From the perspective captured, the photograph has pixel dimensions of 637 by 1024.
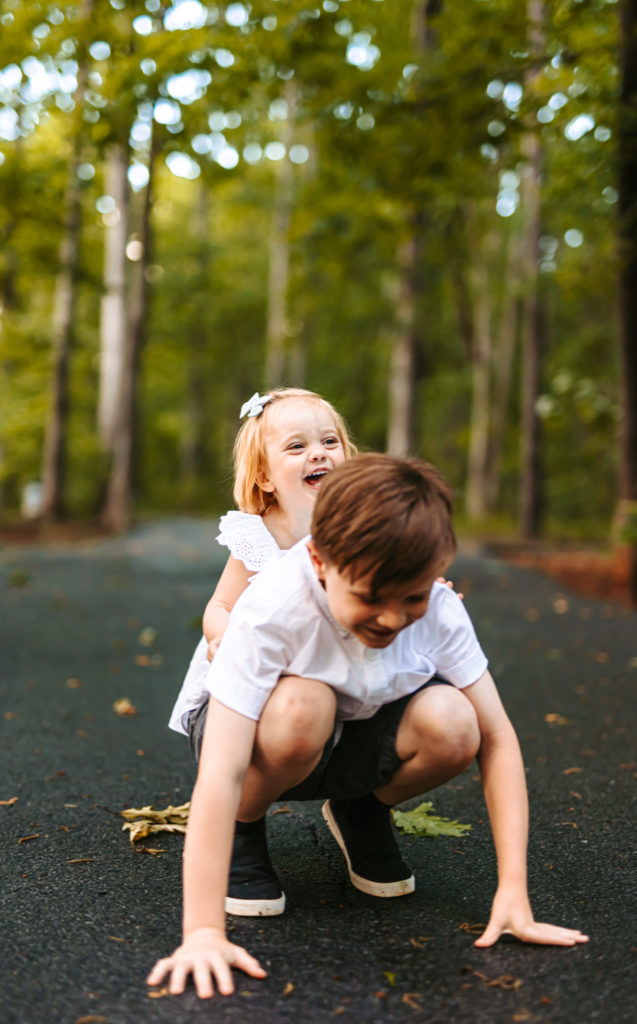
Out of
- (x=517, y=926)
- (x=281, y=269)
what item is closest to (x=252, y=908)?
(x=517, y=926)

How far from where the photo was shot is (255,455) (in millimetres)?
2756

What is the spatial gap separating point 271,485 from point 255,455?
104 mm

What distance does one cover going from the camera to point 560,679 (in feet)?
18.5

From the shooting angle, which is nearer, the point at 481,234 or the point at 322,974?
the point at 322,974

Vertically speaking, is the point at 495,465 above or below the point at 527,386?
below

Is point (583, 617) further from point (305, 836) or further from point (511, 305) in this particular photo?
point (511, 305)

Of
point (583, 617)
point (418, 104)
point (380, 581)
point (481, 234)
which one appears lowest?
point (583, 617)

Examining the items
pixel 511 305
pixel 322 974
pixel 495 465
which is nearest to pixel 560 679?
pixel 322 974

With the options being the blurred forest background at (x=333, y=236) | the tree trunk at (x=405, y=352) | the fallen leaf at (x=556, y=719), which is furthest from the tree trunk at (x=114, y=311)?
the fallen leaf at (x=556, y=719)

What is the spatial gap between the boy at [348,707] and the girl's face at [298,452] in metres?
0.41

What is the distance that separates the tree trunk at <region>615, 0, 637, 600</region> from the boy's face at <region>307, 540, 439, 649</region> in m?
6.35

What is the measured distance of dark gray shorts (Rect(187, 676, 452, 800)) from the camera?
91.3 inches

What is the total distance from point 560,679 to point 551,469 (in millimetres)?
26473

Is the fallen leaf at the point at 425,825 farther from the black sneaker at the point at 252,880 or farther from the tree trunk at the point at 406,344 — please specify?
the tree trunk at the point at 406,344
